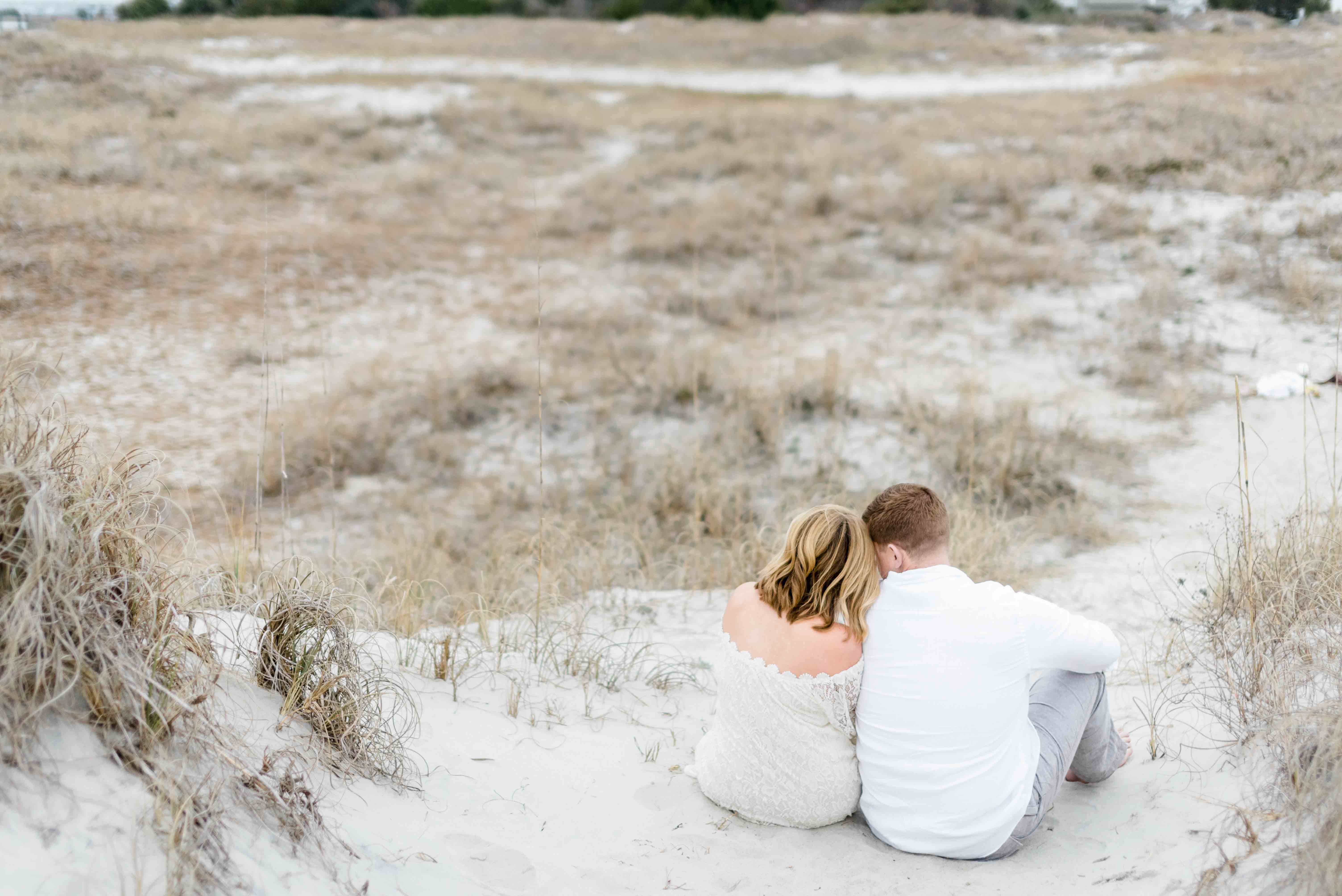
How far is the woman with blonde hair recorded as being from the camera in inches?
91.0

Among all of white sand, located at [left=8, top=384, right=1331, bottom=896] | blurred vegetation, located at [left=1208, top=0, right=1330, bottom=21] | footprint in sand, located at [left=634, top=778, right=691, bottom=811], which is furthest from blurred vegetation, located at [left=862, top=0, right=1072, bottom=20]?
footprint in sand, located at [left=634, top=778, right=691, bottom=811]

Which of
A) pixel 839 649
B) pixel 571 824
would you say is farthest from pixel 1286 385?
pixel 571 824

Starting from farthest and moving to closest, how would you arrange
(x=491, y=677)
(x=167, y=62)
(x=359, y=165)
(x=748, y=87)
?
1. (x=748, y=87)
2. (x=359, y=165)
3. (x=167, y=62)
4. (x=491, y=677)

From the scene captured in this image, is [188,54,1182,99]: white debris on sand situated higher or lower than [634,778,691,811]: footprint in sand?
higher

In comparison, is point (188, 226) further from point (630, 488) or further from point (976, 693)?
point (976, 693)

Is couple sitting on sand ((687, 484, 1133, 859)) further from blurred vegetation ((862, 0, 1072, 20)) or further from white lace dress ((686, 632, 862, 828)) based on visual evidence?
blurred vegetation ((862, 0, 1072, 20))

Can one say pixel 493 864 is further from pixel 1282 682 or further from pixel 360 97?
Result: pixel 360 97

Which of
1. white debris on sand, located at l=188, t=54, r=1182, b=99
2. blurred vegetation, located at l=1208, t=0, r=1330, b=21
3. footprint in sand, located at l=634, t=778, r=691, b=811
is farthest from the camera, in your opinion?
white debris on sand, located at l=188, t=54, r=1182, b=99

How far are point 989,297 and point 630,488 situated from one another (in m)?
4.49

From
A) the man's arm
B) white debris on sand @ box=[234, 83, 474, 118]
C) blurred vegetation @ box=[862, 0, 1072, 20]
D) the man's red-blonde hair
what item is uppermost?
blurred vegetation @ box=[862, 0, 1072, 20]

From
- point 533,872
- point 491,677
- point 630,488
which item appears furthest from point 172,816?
point 630,488

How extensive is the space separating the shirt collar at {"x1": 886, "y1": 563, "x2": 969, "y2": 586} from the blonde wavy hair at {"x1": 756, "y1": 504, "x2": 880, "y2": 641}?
0.19ft

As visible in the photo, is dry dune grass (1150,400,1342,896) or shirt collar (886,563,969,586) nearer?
dry dune grass (1150,400,1342,896)

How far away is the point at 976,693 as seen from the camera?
87.7 inches
